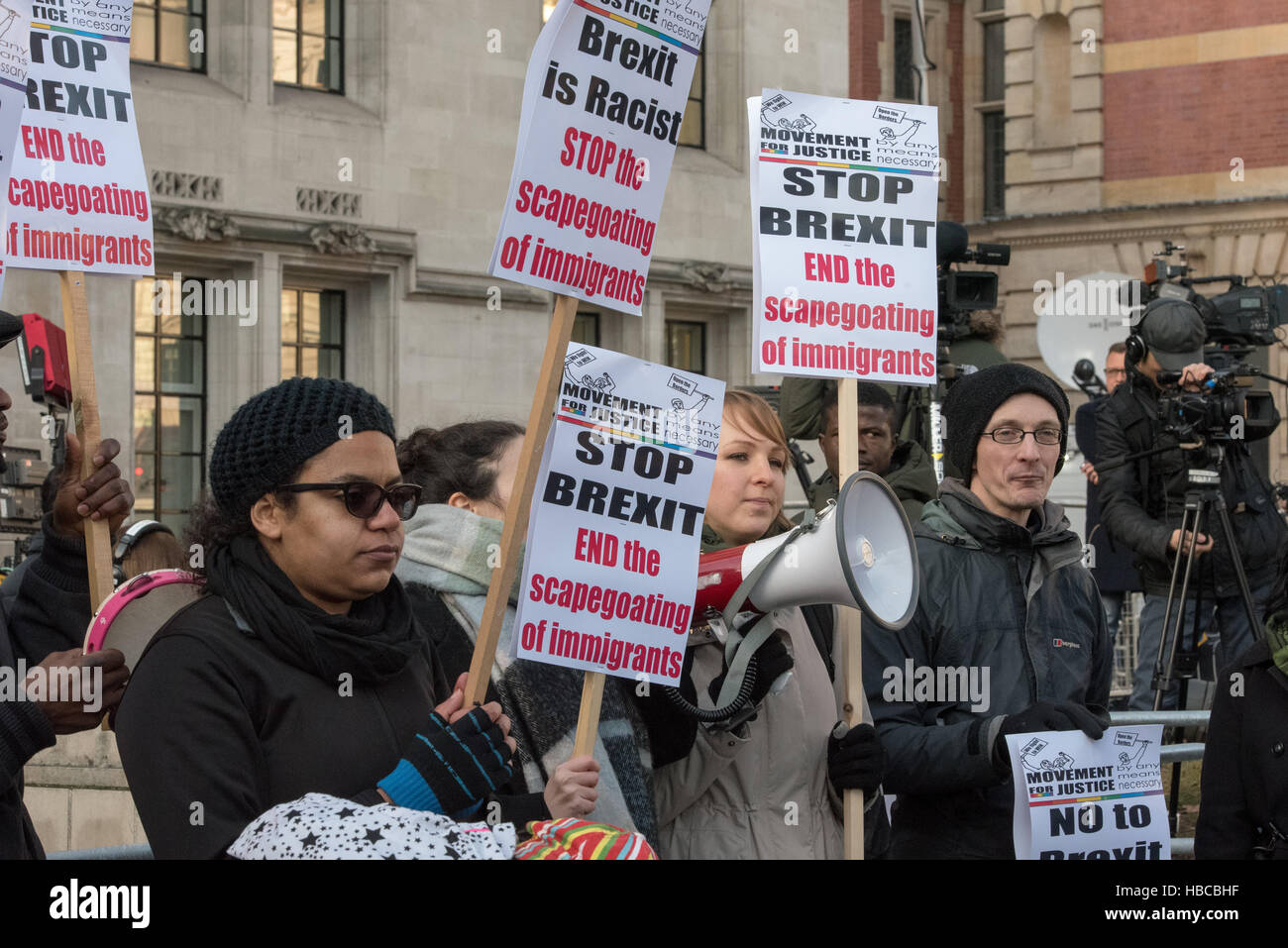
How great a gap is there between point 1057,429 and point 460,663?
5.16ft

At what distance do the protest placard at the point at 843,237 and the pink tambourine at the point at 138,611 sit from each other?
4.73 feet

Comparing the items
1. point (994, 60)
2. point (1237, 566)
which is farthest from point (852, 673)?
point (994, 60)

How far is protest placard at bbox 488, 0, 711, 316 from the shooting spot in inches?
140

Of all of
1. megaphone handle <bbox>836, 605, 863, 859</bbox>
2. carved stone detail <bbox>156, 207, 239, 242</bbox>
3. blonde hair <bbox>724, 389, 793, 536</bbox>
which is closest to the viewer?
megaphone handle <bbox>836, 605, 863, 859</bbox>

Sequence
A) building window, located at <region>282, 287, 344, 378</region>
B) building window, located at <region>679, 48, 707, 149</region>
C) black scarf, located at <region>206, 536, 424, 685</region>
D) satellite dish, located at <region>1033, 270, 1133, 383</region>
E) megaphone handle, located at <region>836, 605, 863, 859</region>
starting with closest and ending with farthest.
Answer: black scarf, located at <region>206, 536, 424, 685</region>
megaphone handle, located at <region>836, 605, 863, 859</region>
building window, located at <region>282, 287, 344, 378</region>
building window, located at <region>679, 48, 707, 149</region>
satellite dish, located at <region>1033, 270, 1133, 383</region>

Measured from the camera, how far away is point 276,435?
9.84 ft

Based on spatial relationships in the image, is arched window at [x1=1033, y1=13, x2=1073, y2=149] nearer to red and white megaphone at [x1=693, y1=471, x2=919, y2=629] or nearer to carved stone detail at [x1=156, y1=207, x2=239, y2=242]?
carved stone detail at [x1=156, y1=207, x2=239, y2=242]

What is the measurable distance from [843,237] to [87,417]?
5.93 ft

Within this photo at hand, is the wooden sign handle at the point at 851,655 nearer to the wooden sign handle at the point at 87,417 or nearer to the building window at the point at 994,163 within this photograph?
the wooden sign handle at the point at 87,417

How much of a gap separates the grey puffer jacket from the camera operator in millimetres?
3396

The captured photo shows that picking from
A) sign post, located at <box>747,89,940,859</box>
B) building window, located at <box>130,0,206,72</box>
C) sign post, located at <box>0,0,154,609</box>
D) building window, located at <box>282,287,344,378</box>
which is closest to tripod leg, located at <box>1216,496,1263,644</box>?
sign post, located at <box>747,89,940,859</box>

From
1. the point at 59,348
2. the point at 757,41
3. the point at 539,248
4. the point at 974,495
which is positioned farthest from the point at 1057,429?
the point at 757,41

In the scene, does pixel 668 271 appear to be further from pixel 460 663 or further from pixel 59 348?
pixel 460 663

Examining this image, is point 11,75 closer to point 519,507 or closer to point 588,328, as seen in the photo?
point 519,507
